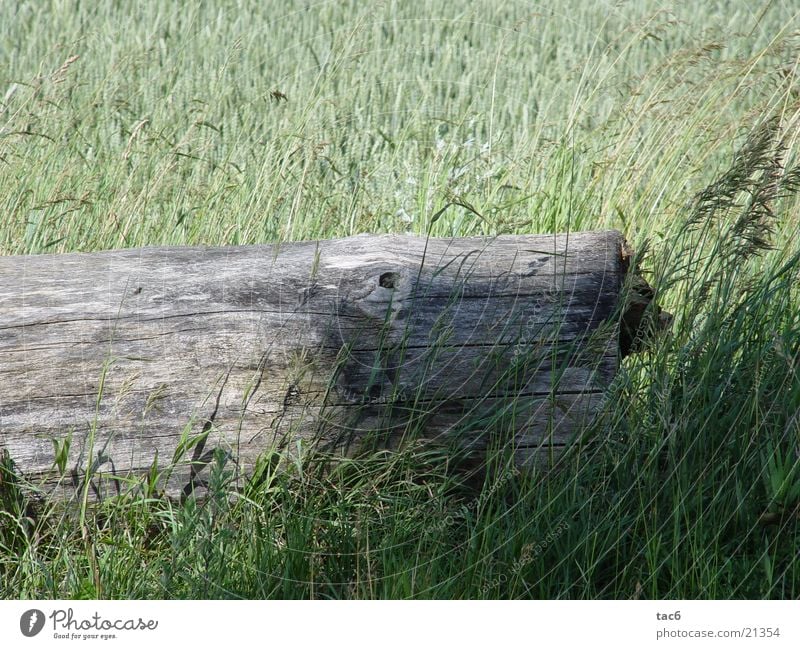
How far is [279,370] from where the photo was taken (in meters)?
2.05

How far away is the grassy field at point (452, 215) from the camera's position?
1871mm

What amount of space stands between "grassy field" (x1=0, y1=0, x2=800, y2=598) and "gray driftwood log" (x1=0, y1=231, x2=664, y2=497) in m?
0.10

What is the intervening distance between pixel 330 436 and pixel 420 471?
0.25m

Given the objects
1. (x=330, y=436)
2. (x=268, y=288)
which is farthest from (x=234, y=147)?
(x=330, y=436)
